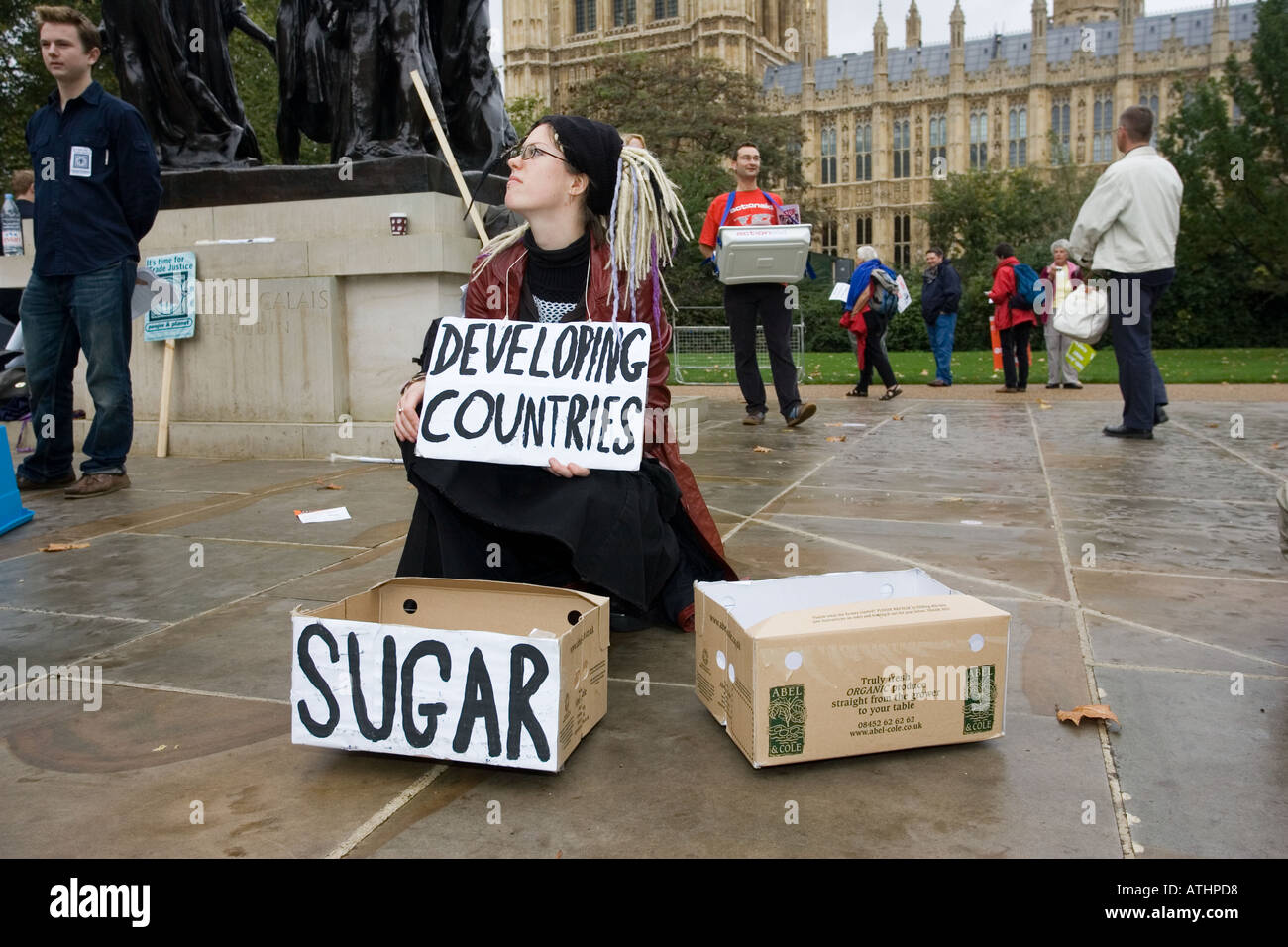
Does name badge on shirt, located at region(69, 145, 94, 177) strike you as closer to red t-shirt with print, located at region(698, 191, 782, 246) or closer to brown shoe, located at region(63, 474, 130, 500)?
brown shoe, located at region(63, 474, 130, 500)

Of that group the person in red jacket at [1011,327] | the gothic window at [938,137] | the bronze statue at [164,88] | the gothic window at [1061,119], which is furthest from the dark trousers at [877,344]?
the gothic window at [938,137]

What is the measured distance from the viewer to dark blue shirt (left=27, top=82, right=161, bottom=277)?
5551 millimetres

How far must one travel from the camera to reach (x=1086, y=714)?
95.3 inches

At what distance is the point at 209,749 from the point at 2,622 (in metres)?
1.41

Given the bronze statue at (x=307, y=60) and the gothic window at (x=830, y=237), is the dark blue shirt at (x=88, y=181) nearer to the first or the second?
the bronze statue at (x=307, y=60)

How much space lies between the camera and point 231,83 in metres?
8.04

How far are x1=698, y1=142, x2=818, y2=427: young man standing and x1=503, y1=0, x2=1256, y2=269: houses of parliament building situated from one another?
65.3 m

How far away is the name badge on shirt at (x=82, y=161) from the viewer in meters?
5.53

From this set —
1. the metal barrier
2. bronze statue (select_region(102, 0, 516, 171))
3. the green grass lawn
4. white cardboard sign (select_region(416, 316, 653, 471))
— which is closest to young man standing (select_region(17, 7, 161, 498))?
bronze statue (select_region(102, 0, 516, 171))

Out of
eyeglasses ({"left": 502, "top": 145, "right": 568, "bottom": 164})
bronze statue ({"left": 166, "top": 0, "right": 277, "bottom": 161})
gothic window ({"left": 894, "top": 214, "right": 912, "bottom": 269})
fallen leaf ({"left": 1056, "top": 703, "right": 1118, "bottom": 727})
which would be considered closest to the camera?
fallen leaf ({"left": 1056, "top": 703, "right": 1118, "bottom": 727})

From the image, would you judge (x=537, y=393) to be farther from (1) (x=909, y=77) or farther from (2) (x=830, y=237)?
(1) (x=909, y=77)

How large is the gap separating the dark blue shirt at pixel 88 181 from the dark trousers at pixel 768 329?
443 cm
